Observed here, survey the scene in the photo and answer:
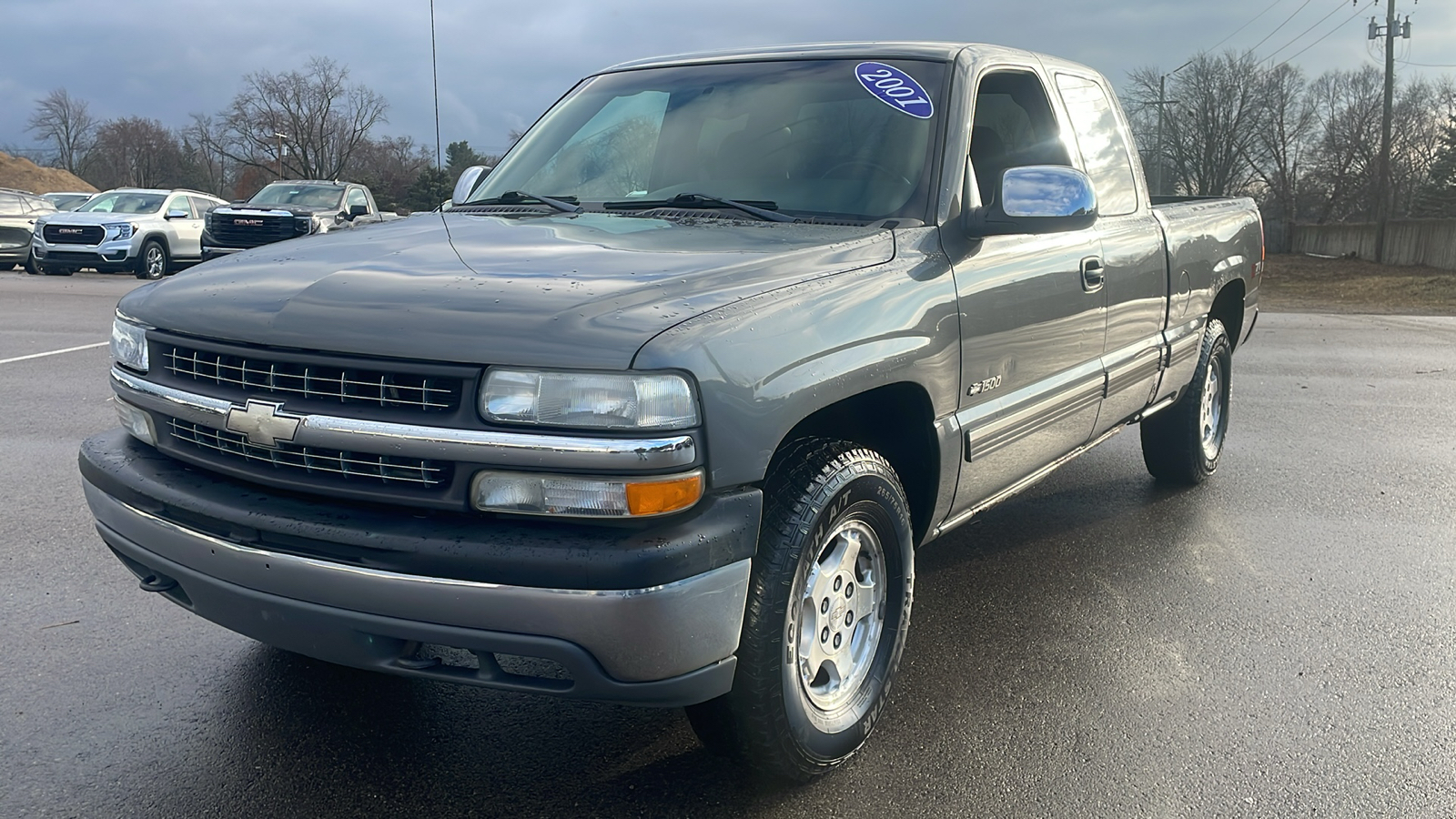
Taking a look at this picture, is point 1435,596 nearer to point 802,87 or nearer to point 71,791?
point 802,87

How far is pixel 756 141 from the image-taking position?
3.70 m

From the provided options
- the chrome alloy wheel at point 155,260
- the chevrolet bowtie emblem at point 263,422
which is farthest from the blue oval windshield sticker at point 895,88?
the chrome alloy wheel at point 155,260

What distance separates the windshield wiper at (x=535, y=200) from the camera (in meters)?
3.71

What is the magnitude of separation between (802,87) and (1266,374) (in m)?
7.72

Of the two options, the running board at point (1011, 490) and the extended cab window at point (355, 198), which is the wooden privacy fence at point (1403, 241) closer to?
the extended cab window at point (355, 198)

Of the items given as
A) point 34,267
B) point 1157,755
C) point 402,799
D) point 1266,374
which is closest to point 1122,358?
point 1157,755

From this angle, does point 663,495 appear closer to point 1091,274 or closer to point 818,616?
point 818,616

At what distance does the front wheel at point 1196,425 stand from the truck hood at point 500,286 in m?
3.05

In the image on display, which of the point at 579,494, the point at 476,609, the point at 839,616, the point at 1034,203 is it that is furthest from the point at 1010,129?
the point at 476,609

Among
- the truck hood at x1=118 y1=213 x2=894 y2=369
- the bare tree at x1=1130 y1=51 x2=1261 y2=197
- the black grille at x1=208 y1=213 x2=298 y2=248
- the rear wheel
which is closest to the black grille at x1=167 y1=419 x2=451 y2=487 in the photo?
Answer: the truck hood at x1=118 y1=213 x2=894 y2=369

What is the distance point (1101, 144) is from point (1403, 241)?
41.0 metres

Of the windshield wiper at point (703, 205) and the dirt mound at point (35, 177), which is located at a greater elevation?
the dirt mound at point (35, 177)

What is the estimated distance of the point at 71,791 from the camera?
2750mm

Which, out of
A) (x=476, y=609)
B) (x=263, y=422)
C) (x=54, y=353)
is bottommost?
(x=54, y=353)
